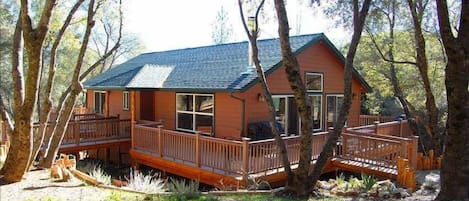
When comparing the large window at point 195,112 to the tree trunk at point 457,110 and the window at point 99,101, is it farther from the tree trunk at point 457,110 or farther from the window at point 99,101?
the tree trunk at point 457,110

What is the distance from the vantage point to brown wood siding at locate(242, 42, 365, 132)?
12.6 m

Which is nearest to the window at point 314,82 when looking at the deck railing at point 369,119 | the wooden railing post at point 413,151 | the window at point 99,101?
the deck railing at point 369,119

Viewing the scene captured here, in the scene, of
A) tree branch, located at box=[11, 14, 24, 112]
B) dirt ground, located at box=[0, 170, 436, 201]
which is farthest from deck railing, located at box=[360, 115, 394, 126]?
tree branch, located at box=[11, 14, 24, 112]

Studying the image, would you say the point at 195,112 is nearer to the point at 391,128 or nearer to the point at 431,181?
the point at 391,128

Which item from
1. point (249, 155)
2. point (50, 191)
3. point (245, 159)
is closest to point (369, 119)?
point (249, 155)

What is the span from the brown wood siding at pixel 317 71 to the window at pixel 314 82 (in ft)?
0.61

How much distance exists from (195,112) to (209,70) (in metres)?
1.80

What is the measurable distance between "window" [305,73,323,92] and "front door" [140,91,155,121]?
6439 millimetres

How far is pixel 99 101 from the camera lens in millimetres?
19984

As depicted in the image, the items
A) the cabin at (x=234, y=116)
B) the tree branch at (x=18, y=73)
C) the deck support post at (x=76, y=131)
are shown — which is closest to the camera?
the tree branch at (x=18, y=73)

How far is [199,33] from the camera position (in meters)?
50.1

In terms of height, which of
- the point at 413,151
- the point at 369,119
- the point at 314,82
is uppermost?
the point at 314,82

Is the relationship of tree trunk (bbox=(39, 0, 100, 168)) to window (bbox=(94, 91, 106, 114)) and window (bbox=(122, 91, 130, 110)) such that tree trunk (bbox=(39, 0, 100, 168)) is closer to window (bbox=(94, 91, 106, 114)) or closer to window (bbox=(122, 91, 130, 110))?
window (bbox=(122, 91, 130, 110))

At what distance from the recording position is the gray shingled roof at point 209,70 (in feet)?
41.7
